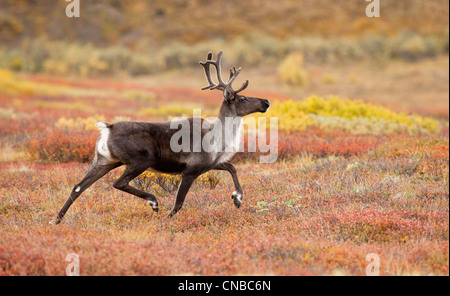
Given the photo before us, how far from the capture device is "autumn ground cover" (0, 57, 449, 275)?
16.6 feet

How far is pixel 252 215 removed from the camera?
271 inches

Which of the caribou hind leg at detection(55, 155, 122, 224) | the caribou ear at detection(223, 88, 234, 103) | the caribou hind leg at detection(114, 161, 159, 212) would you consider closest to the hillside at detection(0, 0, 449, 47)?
the caribou ear at detection(223, 88, 234, 103)

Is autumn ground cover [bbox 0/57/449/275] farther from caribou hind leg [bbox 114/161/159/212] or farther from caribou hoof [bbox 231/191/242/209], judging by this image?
caribou hind leg [bbox 114/161/159/212]

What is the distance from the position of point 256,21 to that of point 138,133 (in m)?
70.6

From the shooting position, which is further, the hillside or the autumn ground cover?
the hillside

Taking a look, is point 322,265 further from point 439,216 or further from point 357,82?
point 357,82

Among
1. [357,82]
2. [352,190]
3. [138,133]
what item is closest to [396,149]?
[352,190]

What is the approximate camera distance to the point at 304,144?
11.8 meters

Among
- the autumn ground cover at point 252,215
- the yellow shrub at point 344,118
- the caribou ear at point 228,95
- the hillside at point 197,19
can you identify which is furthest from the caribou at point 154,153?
the hillside at point 197,19

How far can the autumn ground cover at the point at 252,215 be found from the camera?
5.05 metres

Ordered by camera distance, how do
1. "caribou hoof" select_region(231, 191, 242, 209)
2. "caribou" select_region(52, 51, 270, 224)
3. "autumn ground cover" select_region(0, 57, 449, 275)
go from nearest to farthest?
"autumn ground cover" select_region(0, 57, 449, 275) → "caribou" select_region(52, 51, 270, 224) → "caribou hoof" select_region(231, 191, 242, 209)

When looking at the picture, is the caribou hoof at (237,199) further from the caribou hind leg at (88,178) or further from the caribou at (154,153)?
the caribou hind leg at (88,178)

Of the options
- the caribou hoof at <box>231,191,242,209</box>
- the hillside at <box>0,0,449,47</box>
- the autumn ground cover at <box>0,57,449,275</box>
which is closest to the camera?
the autumn ground cover at <box>0,57,449,275</box>

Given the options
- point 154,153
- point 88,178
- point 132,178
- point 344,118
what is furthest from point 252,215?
point 344,118
